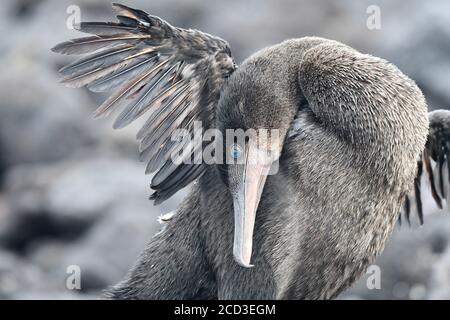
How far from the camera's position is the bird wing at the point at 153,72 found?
22.1 feet

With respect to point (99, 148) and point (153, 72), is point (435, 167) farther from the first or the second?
point (99, 148)

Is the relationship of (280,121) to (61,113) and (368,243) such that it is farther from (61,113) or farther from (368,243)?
(61,113)

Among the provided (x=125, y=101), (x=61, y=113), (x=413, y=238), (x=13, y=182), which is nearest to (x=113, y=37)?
(x=125, y=101)

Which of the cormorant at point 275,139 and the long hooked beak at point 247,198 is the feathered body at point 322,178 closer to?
the cormorant at point 275,139

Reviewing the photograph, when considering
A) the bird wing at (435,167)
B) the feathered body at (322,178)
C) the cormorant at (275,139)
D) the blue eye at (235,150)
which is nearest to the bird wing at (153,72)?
the cormorant at (275,139)

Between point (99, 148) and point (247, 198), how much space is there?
811 centimetres

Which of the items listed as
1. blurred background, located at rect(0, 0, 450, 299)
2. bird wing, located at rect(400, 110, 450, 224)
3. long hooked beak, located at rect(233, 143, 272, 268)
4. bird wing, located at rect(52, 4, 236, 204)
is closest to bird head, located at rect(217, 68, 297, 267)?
long hooked beak, located at rect(233, 143, 272, 268)

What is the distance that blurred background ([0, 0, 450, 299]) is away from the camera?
1022 cm

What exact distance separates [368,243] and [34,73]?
9572 millimetres

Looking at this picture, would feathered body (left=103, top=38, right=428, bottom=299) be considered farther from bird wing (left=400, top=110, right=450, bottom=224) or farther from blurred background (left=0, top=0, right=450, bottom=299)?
blurred background (left=0, top=0, right=450, bottom=299)

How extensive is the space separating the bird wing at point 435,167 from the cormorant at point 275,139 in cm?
102

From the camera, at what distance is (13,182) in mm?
13594

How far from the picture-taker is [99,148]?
46.8 feet
